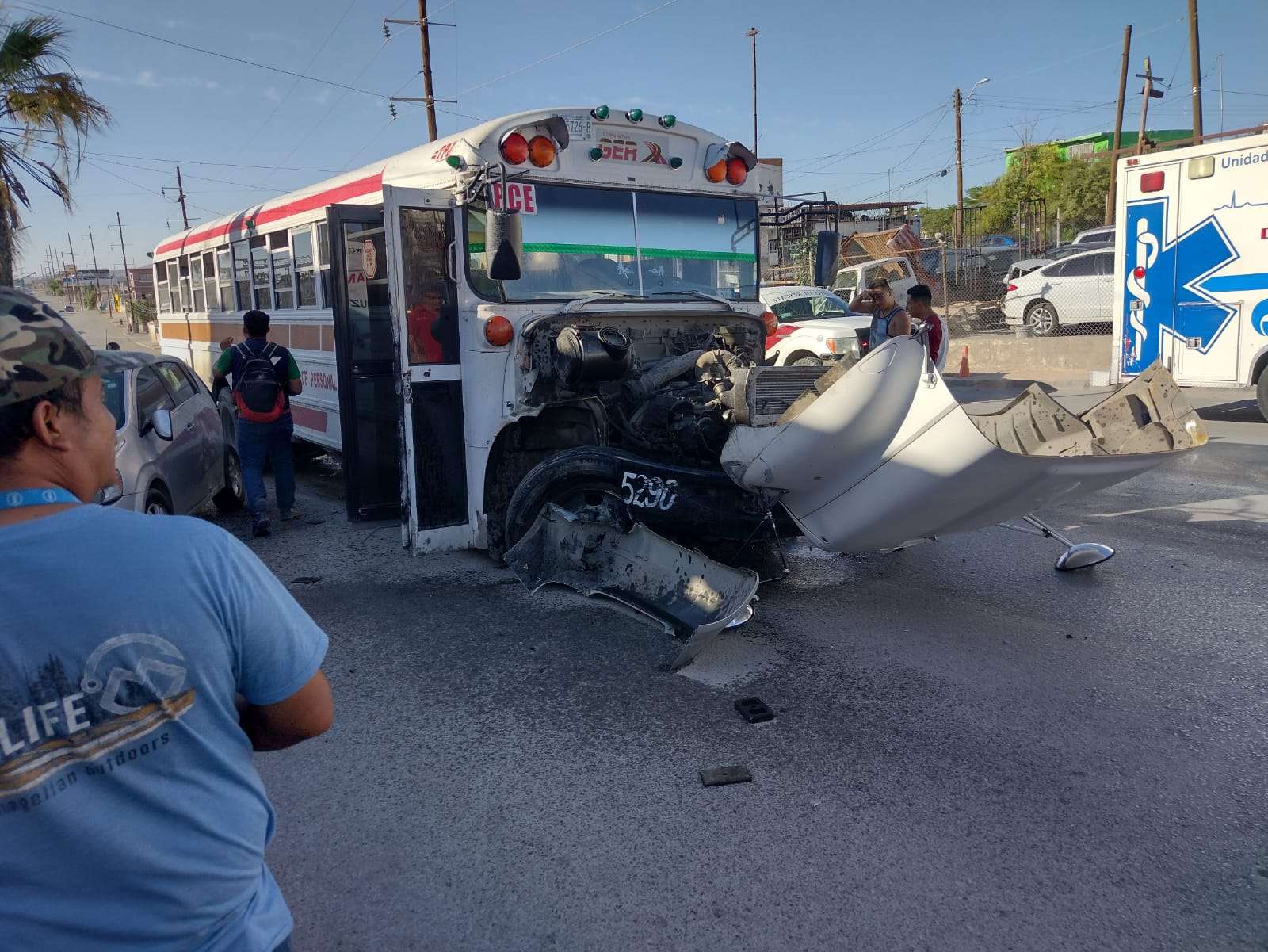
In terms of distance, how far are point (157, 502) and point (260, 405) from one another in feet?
4.05

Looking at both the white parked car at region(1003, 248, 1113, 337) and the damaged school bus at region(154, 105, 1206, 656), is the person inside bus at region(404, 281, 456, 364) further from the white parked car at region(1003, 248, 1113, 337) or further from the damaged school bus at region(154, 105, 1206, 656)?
the white parked car at region(1003, 248, 1113, 337)

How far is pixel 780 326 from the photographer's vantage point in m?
15.6

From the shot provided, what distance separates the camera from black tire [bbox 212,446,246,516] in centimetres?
878

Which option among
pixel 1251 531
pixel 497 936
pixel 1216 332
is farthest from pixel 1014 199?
pixel 497 936

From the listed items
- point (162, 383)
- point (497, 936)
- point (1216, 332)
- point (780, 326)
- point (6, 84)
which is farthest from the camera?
point (780, 326)

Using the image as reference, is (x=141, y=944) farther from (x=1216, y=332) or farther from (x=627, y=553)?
(x=1216, y=332)

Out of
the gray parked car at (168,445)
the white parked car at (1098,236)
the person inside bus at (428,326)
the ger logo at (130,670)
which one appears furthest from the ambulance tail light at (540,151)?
the white parked car at (1098,236)

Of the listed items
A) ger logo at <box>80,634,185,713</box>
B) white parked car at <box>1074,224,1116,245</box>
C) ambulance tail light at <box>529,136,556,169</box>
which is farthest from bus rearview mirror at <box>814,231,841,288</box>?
white parked car at <box>1074,224,1116,245</box>

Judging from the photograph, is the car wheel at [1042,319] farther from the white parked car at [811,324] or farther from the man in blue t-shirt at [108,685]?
the man in blue t-shirt at [108,685]

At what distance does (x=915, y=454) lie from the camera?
390cm

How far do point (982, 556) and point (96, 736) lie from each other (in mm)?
5962

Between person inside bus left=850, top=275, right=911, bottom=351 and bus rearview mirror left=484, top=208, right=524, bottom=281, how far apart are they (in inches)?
137

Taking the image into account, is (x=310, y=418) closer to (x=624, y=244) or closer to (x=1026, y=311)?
(x=624, y=244)

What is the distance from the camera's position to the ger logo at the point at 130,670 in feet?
4.13
